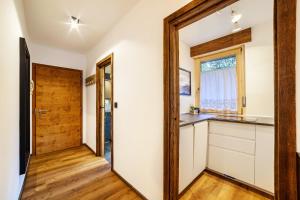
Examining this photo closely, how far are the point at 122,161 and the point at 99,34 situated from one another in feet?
7.39

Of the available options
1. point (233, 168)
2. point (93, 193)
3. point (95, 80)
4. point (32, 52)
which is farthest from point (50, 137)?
point (233, 168)

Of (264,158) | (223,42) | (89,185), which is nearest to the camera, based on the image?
(264,158)

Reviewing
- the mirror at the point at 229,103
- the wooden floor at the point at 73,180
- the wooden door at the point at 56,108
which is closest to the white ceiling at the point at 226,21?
the mirror at the point at 229,103

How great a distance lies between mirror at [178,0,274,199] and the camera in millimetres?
1688

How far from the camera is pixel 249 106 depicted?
225cm

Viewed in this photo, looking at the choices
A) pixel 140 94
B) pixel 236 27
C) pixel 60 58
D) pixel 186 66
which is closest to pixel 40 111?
pixel 60 58

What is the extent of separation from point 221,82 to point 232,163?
4.82 feet

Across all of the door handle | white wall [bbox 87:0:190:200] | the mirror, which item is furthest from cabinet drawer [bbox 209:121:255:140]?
the door handle

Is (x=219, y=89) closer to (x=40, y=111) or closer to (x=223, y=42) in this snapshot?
(x=223, y=42)

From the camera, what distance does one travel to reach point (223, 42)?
2.51 m

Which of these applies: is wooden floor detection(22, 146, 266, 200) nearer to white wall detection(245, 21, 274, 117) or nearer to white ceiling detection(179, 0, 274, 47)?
white wall detection(245, 21, 274, 117)

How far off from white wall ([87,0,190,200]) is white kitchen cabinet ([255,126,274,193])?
126 cm

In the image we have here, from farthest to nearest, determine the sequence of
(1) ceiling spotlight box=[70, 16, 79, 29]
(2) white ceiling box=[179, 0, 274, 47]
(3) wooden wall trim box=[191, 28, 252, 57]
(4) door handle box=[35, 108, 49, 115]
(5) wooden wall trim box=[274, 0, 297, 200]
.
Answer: (4) door handle box=[35, 108, 49, 115]
(3) wooden wall trim box=[191, 28, 252, 57]
(1) ceiling spotlight box=[70, 16, 79, 29]
(2) white ceiling box=[179, 0, 274, 47]
(5) wooden wall trim box=[274, 0, 297, 200]

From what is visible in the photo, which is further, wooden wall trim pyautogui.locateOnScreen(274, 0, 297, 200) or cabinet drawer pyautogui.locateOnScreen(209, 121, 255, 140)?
cabinet drawer pyautogui.locateOnScreen(209, 121, 255, 140)
